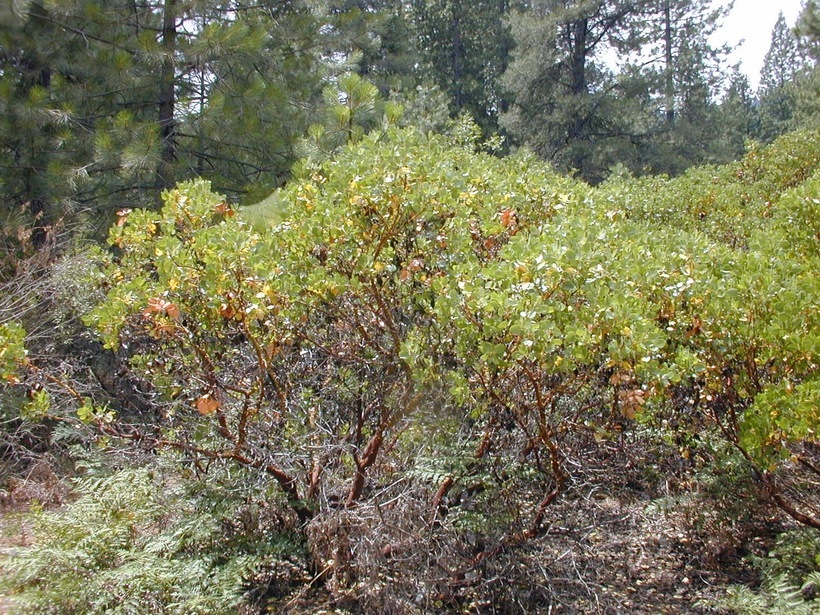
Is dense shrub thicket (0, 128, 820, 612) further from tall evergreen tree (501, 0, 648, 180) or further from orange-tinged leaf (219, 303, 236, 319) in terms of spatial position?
tall evergreen tree (501, 0, 648, 180)

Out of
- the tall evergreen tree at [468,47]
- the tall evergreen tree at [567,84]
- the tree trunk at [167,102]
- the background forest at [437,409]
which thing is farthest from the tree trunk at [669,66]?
the background forest at [437,409]

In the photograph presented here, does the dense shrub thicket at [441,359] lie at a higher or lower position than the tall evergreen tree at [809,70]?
lower

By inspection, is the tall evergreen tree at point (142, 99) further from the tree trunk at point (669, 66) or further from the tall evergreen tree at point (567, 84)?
the tree trunk at point (669, 66)

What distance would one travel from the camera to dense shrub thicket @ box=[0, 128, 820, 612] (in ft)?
8.15

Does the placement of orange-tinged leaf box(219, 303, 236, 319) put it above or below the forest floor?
above

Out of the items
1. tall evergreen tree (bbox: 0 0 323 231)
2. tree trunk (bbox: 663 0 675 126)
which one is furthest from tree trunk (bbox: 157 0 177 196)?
tree trunk (bbox: 663 0 675 126)

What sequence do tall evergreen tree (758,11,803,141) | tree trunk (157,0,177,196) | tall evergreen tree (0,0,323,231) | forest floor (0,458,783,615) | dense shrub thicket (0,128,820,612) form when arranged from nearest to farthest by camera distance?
1. dense shrub thicket (0,128,820,612)
2. forest floor (0,458,783,615)
3. tall evergreen tree (0,0,323,231)
4. tree trunk (157,0,177,196)
5. tall evergreen tree (758,11,803,141)

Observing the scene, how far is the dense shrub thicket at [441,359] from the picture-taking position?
2.48m

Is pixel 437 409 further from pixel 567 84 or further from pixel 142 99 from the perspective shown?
pixel 567 84

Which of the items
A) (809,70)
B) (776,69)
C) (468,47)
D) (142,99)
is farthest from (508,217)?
(776,69)

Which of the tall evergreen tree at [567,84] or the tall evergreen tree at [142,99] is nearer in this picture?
the tall evergreen tree at [142,99]

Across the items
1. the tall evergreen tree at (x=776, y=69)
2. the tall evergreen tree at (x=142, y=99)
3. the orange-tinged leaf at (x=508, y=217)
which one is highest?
the tall evergreen tree at (x=776, y=69)

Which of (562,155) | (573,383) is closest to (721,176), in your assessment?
(573,383)

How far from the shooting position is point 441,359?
2.93 metres
